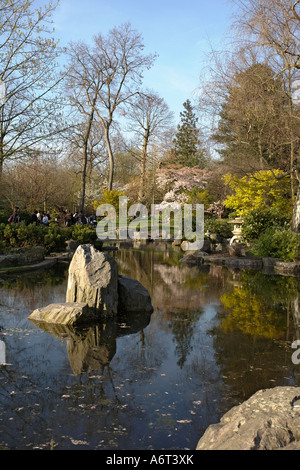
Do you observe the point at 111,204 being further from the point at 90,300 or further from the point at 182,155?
the point at 90,300

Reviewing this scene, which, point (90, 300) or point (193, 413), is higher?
point (90, 300)

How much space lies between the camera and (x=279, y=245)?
14.9 meters

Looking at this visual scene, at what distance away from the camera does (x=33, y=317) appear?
6.91 metres

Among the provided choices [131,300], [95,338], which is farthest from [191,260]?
[95,338]

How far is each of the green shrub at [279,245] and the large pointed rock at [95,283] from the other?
340 inches

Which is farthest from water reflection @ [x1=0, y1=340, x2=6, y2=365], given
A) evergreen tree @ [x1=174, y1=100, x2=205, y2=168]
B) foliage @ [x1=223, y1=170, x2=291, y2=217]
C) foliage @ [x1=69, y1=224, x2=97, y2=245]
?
evergreen tree @ [x1=174, y1=100, x2=205, y2=168]

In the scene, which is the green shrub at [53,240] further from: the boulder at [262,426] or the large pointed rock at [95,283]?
the boulder at [262,426]

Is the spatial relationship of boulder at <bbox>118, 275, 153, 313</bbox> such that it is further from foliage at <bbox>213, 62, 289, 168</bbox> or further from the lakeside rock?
foliage at <bbox>213, 62, 289, 168</bbox>

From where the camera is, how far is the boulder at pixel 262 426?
2.67 metres

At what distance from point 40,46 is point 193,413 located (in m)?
10.9

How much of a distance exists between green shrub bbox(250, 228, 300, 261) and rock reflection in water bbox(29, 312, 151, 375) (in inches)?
322

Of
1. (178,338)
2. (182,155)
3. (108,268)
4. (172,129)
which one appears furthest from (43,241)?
(182,155)

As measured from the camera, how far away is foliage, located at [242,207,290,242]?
1782cm
